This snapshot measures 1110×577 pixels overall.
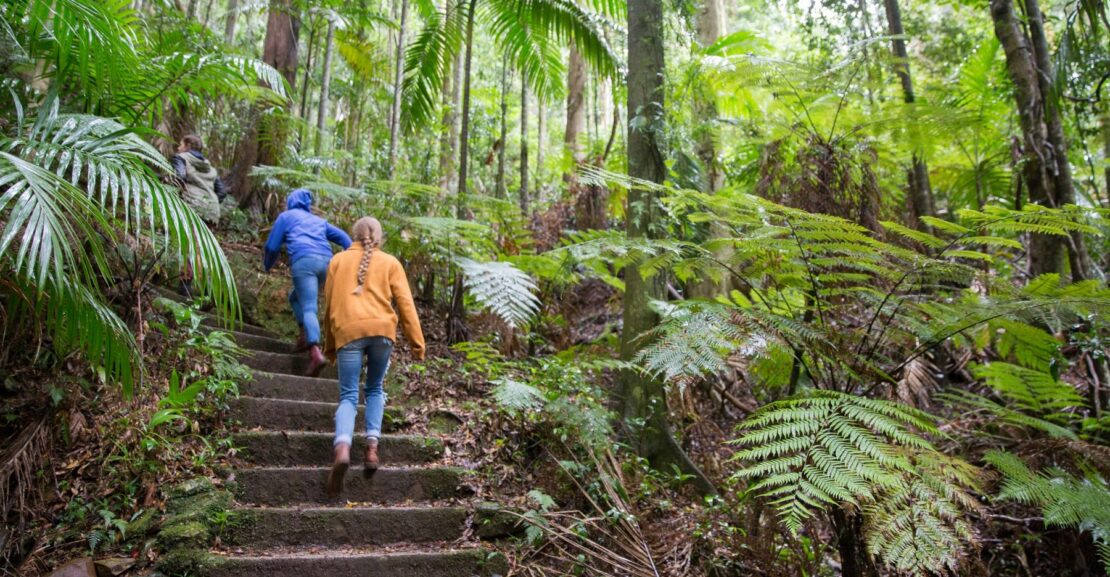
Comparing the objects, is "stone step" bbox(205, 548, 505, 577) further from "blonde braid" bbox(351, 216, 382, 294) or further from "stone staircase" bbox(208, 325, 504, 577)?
"blonde braid" bbox(351, 216, 382, 294)

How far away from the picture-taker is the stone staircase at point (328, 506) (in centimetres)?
321

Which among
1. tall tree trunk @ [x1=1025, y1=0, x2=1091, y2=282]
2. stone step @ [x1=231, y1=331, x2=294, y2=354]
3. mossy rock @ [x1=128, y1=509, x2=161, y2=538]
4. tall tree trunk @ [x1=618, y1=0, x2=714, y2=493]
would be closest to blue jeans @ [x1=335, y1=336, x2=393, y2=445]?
mossy rock @ [x1=128, y1=509, x2=161, y2=538]

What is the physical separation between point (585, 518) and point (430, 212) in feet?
15.9

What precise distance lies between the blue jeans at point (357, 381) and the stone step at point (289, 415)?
10.9 inches

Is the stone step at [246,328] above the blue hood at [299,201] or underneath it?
underneath

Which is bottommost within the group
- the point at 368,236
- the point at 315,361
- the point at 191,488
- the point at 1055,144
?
the point at 191,488

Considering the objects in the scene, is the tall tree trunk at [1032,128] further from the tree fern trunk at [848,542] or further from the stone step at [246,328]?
the stone step at [246,328]

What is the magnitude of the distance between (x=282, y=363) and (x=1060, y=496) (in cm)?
524

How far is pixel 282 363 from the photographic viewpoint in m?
5.17

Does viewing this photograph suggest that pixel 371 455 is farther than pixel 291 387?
No

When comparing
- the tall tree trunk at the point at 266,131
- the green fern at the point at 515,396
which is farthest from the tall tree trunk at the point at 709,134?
the tall tree trunk at the point at 266,131

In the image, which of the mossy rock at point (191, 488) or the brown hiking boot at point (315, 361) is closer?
the mossy rock at point (191, 488)

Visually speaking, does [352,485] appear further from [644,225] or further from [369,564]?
[644,225]

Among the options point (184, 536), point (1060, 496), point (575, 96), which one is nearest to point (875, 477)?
point (1060, 496)
